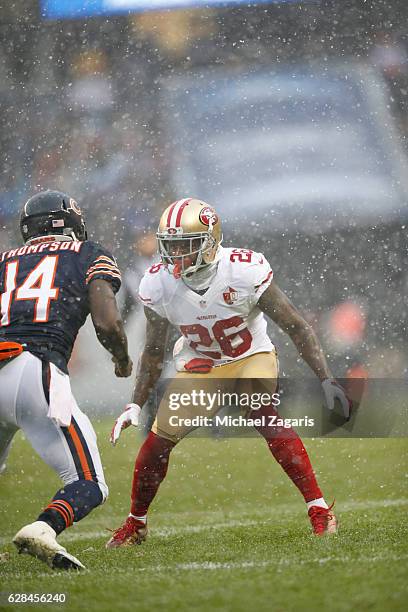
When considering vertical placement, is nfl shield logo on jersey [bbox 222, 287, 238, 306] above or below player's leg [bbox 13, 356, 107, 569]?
above

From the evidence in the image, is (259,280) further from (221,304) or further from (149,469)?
(149,469)

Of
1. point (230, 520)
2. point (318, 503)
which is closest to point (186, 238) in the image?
point (318, 503)

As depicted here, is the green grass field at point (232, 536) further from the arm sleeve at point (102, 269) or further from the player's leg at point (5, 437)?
the arm sleeve at point (102, 269)

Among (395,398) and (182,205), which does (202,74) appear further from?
(182,205)

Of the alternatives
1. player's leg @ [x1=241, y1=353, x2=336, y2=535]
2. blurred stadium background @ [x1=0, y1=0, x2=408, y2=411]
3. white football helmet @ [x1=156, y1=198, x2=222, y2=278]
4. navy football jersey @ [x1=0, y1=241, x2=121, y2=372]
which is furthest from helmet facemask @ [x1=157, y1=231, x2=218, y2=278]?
blurred stadium background @ [x1=0, y1=0, x2=408, y2=411]

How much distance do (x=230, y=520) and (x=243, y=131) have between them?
12.7 ft

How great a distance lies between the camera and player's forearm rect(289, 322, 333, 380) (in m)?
2.19

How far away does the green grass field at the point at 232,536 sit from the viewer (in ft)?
5.07

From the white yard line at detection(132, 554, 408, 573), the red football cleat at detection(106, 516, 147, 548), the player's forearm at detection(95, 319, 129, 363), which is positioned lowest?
the white yard line at detection(132, 554, 408, 573)

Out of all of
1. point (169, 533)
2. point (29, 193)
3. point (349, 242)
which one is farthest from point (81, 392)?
point (169, 533)

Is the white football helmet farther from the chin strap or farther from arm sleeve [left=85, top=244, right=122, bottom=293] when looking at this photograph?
the chin strap

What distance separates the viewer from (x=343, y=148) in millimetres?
5969

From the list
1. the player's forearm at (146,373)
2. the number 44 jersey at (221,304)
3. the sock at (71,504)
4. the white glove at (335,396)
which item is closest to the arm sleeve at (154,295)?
the number 44 jersey at (221,304)

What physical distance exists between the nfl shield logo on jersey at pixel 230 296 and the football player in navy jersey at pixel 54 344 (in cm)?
33
